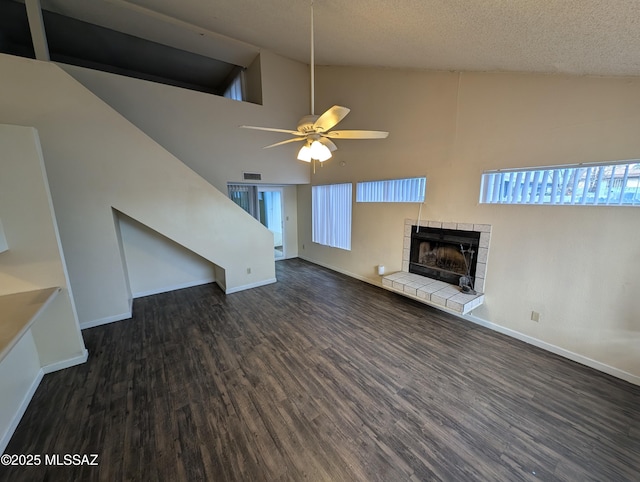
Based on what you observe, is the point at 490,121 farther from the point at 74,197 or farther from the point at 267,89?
the point at 74,197

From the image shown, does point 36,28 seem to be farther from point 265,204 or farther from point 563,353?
point 563,353

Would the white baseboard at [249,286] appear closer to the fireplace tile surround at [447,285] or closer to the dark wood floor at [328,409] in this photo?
the dark wood floor at [328,409]

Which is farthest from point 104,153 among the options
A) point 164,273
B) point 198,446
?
point 198,446

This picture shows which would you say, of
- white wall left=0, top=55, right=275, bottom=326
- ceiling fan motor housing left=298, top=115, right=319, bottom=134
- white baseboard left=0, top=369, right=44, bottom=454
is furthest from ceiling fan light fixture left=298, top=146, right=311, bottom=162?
white baseboard left=0, top=369, right=44, bottom=454

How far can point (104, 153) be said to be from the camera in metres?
3.24

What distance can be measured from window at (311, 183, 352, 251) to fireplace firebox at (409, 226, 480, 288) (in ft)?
5.46

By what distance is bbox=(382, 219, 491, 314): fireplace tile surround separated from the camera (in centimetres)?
316

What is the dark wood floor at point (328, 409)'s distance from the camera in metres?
1.67

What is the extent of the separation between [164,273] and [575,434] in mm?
5883

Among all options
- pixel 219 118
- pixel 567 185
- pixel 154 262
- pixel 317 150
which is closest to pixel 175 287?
pixel 154 262

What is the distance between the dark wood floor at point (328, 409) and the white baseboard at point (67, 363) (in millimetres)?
99

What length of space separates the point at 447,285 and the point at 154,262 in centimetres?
520

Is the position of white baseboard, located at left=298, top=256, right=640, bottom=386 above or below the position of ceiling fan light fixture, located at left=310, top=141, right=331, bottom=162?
below

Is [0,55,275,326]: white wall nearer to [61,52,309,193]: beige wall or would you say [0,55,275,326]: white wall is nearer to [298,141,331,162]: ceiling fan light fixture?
[61,52,309,193]: beige wall
